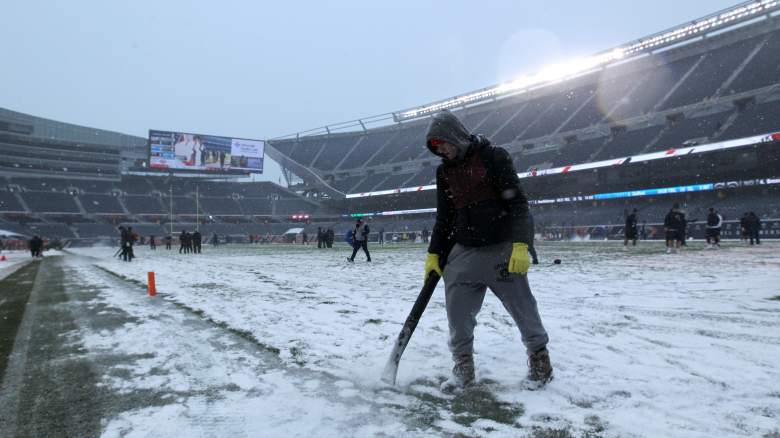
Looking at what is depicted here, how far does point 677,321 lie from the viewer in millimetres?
4207

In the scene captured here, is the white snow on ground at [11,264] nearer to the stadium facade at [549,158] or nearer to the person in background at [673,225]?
the person in background at [673,225]

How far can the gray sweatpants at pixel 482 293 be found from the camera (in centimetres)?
265

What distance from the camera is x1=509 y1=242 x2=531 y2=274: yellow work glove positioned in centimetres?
254

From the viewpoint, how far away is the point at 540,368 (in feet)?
8.56

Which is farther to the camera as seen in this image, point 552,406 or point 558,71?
point 558,71

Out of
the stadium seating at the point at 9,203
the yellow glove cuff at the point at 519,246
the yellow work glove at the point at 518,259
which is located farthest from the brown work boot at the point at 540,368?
the stadium seating at the point at 9,203

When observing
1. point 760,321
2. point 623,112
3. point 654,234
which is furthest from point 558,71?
point 760,321

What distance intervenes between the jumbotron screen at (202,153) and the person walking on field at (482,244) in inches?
2342


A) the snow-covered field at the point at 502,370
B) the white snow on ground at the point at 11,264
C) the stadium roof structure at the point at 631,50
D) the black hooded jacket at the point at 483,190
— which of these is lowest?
the white snow on ground at the point at 11,264

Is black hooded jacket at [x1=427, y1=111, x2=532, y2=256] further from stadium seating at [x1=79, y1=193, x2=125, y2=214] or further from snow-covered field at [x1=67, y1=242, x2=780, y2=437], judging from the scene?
stadium seating at [x1=79, y1=193, x2=125, y2=214]

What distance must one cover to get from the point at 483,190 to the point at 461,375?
113cm

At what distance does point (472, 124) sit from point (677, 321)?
165ft

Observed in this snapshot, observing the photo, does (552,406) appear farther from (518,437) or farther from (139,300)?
(139,300)

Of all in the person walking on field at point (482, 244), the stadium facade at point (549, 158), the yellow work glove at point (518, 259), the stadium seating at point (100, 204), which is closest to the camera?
the yellow work glove at point (518, 259)
